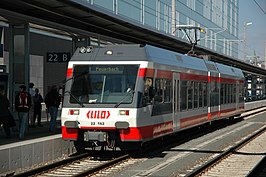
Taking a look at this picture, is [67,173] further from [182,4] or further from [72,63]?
[182,4]

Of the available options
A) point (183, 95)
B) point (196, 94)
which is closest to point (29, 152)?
point (183, 95)

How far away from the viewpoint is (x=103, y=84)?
1288cm

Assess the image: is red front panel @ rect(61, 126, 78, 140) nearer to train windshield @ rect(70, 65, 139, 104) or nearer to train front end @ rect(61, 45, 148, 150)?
train front end @ rect(61, 45, 148, 150)

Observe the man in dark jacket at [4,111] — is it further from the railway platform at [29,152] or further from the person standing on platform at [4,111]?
the railway platform at [29,152]

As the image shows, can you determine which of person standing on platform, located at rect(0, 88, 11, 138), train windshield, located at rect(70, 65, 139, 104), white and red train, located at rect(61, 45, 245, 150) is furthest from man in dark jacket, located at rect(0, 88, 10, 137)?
train windshield, located at rect(70, 65, 139, 104)

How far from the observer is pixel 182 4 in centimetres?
5628

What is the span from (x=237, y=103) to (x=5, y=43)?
13.8 m

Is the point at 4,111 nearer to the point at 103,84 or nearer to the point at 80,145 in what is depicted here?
the point at 80,145

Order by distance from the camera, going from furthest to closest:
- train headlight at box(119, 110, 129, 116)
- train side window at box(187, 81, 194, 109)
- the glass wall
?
the glass wall, train side window at box(187, 81, 194, 109), train headlight at box(119, 110, 129, 116)

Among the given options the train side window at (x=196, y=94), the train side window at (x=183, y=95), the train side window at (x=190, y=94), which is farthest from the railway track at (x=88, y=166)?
the train side window at (x=196, y=94)

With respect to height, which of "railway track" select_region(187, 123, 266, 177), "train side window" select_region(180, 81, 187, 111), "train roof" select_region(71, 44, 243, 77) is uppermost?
"train roof" select_region(71, 44, 243, 77)

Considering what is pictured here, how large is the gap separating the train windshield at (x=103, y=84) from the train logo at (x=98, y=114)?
310 mm

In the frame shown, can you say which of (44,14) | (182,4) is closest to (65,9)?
(44,14)

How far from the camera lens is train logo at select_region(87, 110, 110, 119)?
40.5 feet
